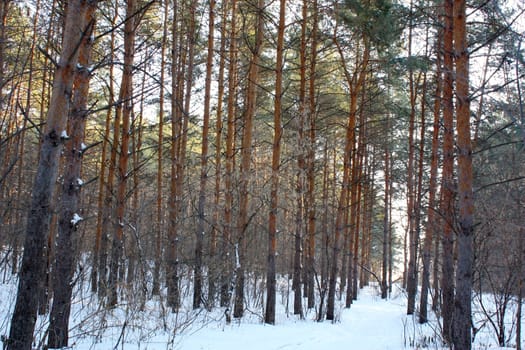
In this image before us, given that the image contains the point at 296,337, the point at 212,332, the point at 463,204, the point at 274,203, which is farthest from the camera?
the point at 274,203

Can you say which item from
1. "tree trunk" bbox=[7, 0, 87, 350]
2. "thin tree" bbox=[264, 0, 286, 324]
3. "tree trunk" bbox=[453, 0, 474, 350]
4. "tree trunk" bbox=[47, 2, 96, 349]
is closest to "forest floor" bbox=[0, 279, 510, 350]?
"tree trunk" bbox=[47, 2, 96, 349]

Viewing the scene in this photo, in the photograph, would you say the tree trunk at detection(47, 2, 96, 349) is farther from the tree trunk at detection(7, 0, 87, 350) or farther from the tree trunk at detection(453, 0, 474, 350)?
the tree trunk at detection(453, 0, 474, 350)

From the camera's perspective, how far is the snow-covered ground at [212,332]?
5.32 m

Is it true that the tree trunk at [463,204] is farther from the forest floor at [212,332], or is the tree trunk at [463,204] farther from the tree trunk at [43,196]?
the tree trunk at [43,196]

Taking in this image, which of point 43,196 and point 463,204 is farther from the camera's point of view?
point 463,204

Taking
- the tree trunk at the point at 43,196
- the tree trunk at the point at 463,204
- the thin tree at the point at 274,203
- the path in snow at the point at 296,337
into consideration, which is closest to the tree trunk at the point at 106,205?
the path in snow at the point at 296,337

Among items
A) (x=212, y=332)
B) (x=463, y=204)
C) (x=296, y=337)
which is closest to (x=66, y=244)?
(x=212, y=332)

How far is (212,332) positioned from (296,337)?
4.98ft

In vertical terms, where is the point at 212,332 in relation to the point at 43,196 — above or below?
below

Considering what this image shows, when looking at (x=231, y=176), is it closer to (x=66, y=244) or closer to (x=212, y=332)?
(x=212, y=332)

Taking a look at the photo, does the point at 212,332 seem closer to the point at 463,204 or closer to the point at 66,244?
the point at 66,244

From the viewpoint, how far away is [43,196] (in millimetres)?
2709

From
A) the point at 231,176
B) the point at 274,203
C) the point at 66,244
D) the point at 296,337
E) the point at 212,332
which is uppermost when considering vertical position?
the point at 231,176

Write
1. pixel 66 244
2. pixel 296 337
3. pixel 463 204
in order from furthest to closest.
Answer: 1. pixel 296 337
2. pixel 463 204
3. pixel 66 244
